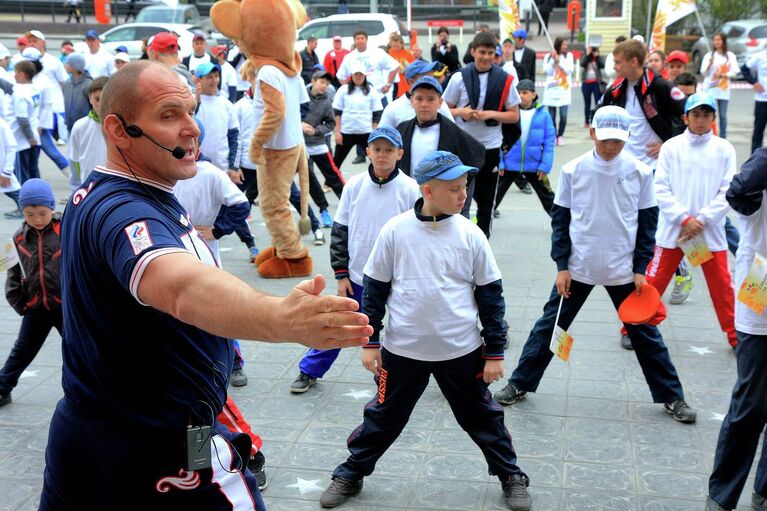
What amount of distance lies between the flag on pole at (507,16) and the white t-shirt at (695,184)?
35.5ft

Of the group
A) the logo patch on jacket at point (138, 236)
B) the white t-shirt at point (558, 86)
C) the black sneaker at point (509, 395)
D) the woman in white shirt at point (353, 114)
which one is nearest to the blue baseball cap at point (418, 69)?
the black sneaker at point (509, 395)

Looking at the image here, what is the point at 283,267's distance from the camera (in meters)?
8.69

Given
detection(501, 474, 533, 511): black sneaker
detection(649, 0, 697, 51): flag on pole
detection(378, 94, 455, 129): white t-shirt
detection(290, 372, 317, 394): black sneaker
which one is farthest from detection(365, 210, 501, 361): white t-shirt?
detection(649, 0, 697, 51): flag on pole

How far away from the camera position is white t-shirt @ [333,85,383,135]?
466 inches

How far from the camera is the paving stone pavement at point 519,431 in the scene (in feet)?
15.1

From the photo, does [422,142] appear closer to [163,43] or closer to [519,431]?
[519,431]

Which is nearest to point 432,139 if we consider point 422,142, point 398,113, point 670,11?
point 422,142

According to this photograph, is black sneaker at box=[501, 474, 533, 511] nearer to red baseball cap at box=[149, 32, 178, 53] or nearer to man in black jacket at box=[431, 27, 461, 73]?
red baseball cap at box=[149, 32, 178, 53]

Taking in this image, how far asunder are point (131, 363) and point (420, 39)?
106ft

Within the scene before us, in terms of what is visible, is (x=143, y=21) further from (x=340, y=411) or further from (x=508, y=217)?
(x=340, y=411)

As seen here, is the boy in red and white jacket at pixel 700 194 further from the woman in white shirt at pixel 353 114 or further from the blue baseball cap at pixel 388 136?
the woman in white shirt at pixel 353 114

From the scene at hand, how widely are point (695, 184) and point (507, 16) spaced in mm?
11088

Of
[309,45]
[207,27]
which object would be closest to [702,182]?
[309,45]

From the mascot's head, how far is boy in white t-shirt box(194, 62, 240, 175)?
0.56m
